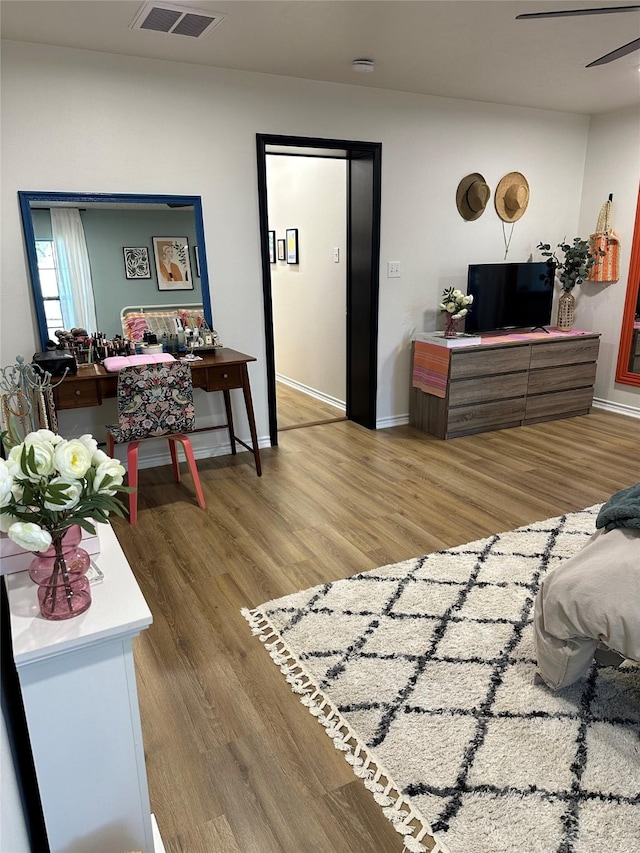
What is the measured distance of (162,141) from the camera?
141 inches

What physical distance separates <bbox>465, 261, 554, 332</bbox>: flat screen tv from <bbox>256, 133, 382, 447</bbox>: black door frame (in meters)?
0.84

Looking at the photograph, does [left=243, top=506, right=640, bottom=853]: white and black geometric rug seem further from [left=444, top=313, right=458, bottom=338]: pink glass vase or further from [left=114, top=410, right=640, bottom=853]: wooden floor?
[left=444, top=313, right=458, bottom=338]: pink glass vase

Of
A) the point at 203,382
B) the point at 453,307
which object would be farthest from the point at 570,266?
the point at 203,382

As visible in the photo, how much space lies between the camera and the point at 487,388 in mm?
4539

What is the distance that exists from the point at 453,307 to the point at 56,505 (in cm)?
393

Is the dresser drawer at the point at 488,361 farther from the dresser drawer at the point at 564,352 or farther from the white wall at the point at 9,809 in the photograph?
the white wall at the point at 9,809

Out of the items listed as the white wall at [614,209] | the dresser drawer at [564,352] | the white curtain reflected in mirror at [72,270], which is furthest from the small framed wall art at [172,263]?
the white wall at [614,209]

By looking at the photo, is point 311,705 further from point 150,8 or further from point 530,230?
point 530,230

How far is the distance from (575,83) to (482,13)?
1683 mm

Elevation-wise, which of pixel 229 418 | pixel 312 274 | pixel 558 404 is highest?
pixel 312 274

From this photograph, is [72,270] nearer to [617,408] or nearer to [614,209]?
[614,209]

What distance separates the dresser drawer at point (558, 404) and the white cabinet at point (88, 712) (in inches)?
166

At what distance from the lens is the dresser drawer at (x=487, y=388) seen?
442 centimetres

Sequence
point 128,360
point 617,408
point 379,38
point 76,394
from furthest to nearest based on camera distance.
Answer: point 617,408 → point 128,360 → point 76,394 → point 379,38
